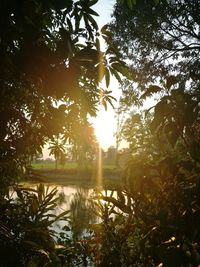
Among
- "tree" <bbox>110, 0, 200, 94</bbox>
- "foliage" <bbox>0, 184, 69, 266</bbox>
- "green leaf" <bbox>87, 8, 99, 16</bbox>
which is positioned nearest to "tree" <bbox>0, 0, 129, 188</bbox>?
"green leaf" <bbox>87, 8, 99, 16</bbox>

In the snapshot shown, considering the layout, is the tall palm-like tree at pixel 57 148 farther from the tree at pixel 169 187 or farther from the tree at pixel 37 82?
the tree at pixel 169 187

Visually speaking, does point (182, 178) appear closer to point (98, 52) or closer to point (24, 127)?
point (98, 52)

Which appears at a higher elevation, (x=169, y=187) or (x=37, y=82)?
(x=37, y=82)

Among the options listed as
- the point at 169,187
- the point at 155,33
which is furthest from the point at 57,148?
the point at 155,33

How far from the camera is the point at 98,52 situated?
229cm

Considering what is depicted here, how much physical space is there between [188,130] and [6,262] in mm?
1844

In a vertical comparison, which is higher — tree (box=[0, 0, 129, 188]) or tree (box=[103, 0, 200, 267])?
tree (box=[0, 0, 129, 188])

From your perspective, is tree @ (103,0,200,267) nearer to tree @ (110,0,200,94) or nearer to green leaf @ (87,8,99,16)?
green leaf @ (87,8,99,16)

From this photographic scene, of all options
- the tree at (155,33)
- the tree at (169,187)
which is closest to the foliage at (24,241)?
the tree at (169,187)

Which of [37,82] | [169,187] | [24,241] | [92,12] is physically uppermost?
[92,12]

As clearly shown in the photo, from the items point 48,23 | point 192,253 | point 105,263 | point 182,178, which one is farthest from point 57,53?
point 105,263

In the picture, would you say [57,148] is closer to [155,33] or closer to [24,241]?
[24,241]

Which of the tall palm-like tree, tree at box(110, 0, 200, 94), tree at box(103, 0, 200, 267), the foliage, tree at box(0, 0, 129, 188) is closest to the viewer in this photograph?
tree at box(103, 0, 200, 267)

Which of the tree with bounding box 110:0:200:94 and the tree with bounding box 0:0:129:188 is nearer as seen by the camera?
the tree with bounding box 0:0:129:188
